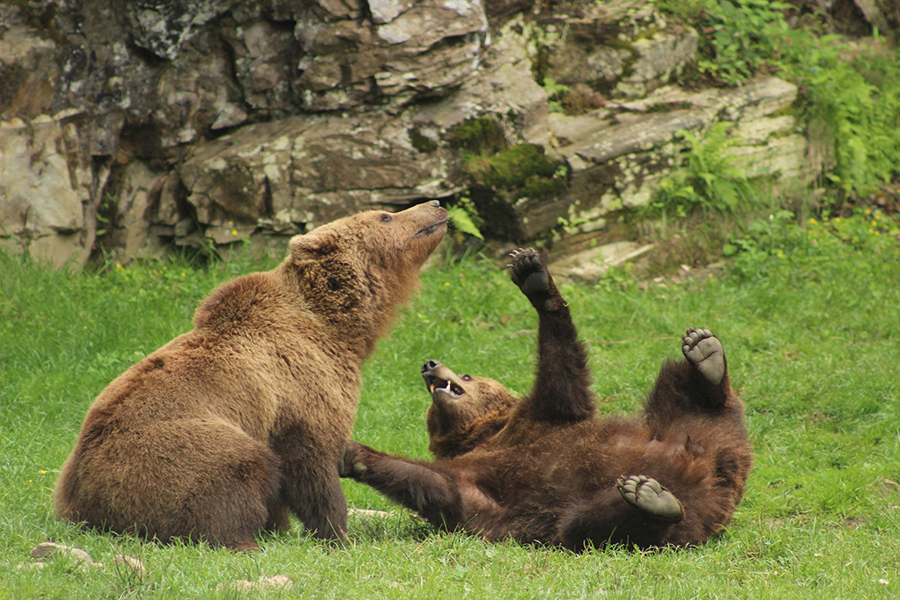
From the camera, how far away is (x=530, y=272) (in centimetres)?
549

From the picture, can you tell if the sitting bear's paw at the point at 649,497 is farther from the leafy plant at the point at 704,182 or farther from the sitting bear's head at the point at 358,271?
the leafy plant at the point at 704,182

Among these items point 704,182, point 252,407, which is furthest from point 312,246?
point 704,182

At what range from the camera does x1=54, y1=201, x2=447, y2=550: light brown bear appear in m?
4.34

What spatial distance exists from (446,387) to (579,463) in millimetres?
1208

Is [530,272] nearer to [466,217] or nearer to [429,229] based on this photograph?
[429,229]

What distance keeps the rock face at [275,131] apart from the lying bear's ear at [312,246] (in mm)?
4910

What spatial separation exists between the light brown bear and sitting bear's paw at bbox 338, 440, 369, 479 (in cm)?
9

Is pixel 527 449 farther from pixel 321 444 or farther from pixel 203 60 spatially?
pixel 203 60

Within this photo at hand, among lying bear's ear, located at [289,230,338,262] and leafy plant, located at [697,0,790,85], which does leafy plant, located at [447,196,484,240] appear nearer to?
leafy plant, located at [697,0,790,85]

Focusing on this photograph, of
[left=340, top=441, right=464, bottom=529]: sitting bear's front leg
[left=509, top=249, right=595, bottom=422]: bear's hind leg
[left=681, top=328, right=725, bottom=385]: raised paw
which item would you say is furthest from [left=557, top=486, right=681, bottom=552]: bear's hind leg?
[left=681, top=328, right=725, bottom=385]: raised paw

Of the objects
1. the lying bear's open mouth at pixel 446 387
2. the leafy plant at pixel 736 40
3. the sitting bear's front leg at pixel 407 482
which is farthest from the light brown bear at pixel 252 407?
the leafy plant at pixel 736 40

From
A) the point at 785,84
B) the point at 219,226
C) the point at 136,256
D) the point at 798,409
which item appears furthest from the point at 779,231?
the point at 136,256

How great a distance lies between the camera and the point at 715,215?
1090cm

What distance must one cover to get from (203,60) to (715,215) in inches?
248
